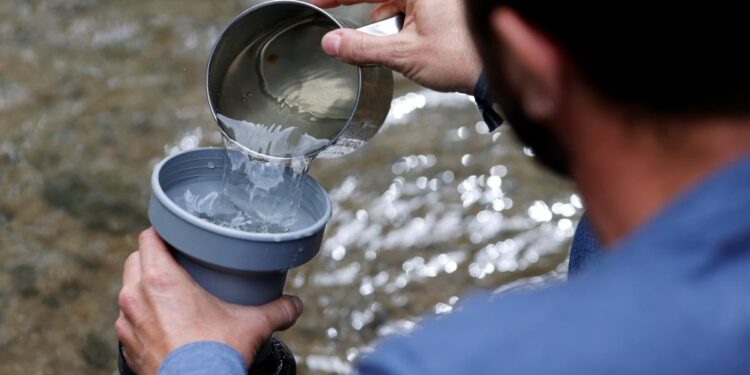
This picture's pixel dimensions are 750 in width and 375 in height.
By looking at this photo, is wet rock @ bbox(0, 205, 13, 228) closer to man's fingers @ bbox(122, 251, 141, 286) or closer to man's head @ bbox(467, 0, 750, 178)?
man's fingers @ bbox(122, 251, 141, 286)

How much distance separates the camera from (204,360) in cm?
136

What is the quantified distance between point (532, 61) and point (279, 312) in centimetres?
79

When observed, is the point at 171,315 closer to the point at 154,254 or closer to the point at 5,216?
the point at 154,254

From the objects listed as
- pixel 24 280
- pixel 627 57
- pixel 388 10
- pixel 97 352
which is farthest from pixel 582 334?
pixel 24 280

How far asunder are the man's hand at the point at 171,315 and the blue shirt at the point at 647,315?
2.23 feet

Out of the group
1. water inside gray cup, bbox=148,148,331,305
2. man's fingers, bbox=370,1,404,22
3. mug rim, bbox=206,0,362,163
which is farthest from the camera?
man's fingers, bbox=370,1,404,22

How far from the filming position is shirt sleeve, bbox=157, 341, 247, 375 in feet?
4.37

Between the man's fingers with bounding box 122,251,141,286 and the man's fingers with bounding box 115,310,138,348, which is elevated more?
the man's fingers with bounding box 122,251,141,286

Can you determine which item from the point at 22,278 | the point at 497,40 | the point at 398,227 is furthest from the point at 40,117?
the point at 497,40

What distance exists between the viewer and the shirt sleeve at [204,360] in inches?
52.5

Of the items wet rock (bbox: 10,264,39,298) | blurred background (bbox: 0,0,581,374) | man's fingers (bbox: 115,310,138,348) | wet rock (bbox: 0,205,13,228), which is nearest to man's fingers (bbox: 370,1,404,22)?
man's fingers (bbox: 115,310,138,348)

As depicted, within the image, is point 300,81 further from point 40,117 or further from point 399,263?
point 40,117

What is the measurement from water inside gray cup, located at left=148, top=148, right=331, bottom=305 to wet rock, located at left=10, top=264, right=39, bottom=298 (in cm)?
145

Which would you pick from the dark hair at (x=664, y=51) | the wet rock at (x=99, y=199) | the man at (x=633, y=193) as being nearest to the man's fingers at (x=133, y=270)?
the man at (x=633, y=193)
